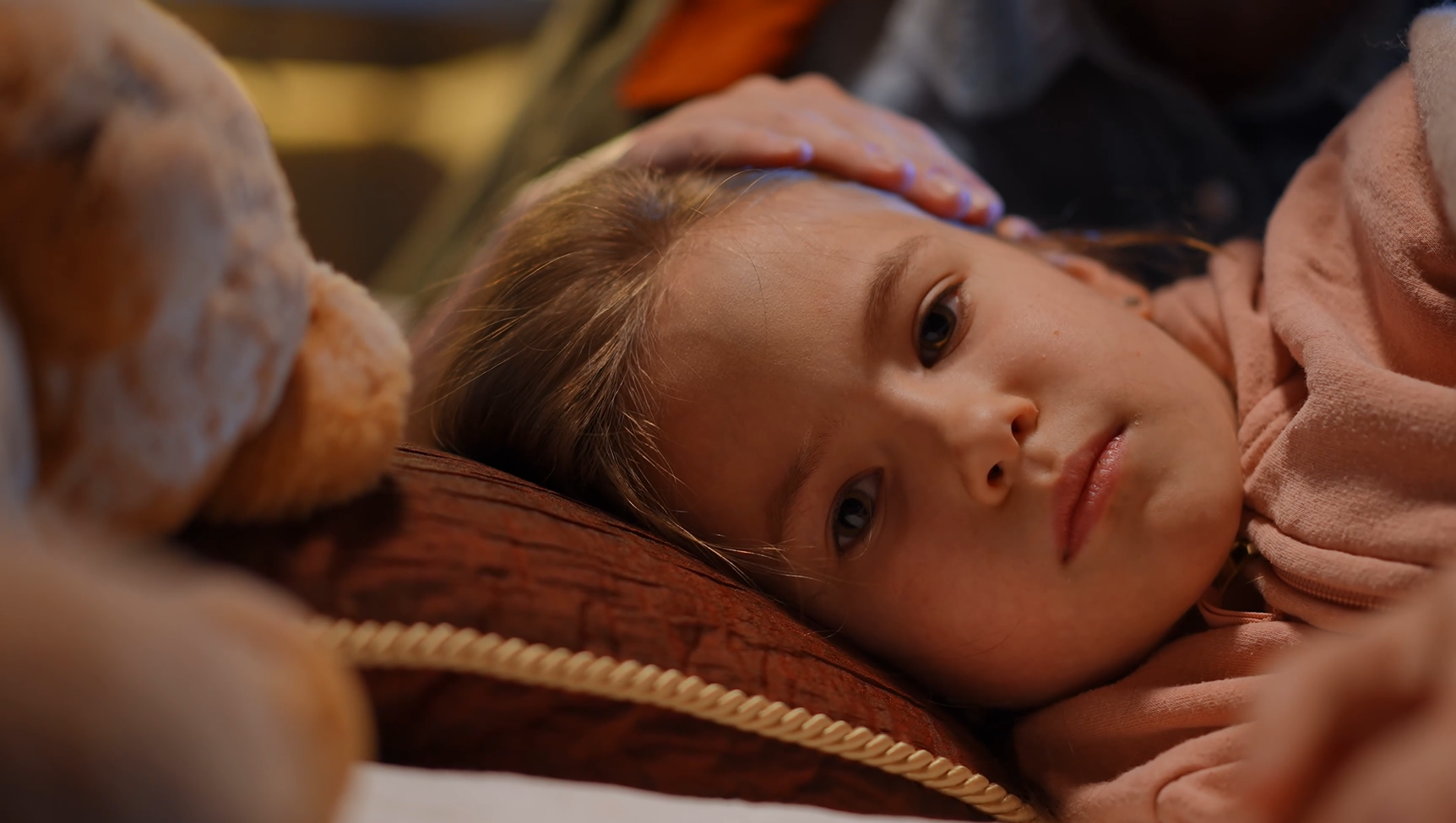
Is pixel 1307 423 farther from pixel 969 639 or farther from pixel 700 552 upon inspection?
pixel 700 552

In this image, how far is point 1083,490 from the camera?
0.80 metres

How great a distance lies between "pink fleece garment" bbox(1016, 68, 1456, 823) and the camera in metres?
0.67

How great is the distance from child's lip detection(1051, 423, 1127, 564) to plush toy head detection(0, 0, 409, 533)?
0.55m

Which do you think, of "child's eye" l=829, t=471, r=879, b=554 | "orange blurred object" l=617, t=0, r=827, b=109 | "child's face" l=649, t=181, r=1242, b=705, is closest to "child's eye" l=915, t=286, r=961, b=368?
"child's face" l=649, t=181, r=1242, b=705

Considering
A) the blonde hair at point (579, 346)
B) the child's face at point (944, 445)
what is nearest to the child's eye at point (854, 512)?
the child's face at point (944, 445)

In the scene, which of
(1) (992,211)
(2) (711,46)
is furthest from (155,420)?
(2) (711,46)

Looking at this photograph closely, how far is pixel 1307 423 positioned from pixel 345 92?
2.13 m

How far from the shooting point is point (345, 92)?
7.57 ft

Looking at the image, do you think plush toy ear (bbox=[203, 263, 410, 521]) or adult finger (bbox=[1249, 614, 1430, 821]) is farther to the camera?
plush toy ear (bbox=[203, 263, 410, 521])

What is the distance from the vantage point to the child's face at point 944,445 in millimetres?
787

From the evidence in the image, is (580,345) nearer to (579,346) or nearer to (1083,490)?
(579,346)

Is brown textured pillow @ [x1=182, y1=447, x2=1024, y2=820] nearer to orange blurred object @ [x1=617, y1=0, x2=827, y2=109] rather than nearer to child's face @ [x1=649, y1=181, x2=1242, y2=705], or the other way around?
child's face @ [x1=649, y1=181, x2=1242, y2=705]

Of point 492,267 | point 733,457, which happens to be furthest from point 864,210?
point 492,267

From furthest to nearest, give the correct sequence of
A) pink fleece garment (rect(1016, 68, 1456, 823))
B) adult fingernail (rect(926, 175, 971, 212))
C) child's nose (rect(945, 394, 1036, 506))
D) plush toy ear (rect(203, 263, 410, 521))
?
adult fingernail (rect(926, 175, 971, 212))
child's nose (rect(945, 394, 1036, 506))
pink fleece garment (rect(1016, 68, 1456, 823))
plush toy ear (rect(203, 263, 410, 521))
